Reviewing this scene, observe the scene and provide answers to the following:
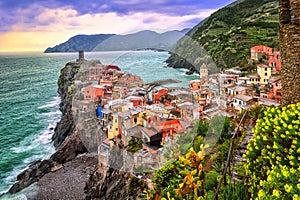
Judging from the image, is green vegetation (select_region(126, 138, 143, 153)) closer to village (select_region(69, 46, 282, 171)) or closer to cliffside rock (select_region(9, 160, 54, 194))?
village (select_region(69, 46, 282, 171))

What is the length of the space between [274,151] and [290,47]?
2075 millimetres

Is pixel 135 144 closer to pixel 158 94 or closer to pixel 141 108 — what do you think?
pixel 141 108

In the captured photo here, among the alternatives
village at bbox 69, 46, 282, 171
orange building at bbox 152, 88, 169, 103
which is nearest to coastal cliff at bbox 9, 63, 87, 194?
village at bbox 69, 46, 282, 171

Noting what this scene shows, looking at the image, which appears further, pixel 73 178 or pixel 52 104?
pixel 52 104

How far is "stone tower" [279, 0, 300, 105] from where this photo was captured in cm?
378

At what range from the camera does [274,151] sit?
8.07 feet

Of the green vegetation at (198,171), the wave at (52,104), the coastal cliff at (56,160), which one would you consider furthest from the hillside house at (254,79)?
the wave at (52,104)

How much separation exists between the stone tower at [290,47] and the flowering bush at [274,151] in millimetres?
1368

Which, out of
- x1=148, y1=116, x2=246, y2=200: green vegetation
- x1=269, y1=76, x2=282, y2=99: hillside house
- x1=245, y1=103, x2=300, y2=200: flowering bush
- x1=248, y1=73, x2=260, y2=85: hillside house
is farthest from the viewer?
x1=248, y1=73, x2=260, y2=85: hillside house

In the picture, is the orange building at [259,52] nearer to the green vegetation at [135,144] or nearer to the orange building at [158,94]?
the orange building at [158,94]

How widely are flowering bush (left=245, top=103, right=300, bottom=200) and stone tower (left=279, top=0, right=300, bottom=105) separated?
137 centimetres

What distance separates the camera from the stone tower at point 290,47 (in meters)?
3.78

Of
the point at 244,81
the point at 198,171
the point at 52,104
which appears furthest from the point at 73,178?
the point at 52,104

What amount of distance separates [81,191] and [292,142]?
33.7ft
